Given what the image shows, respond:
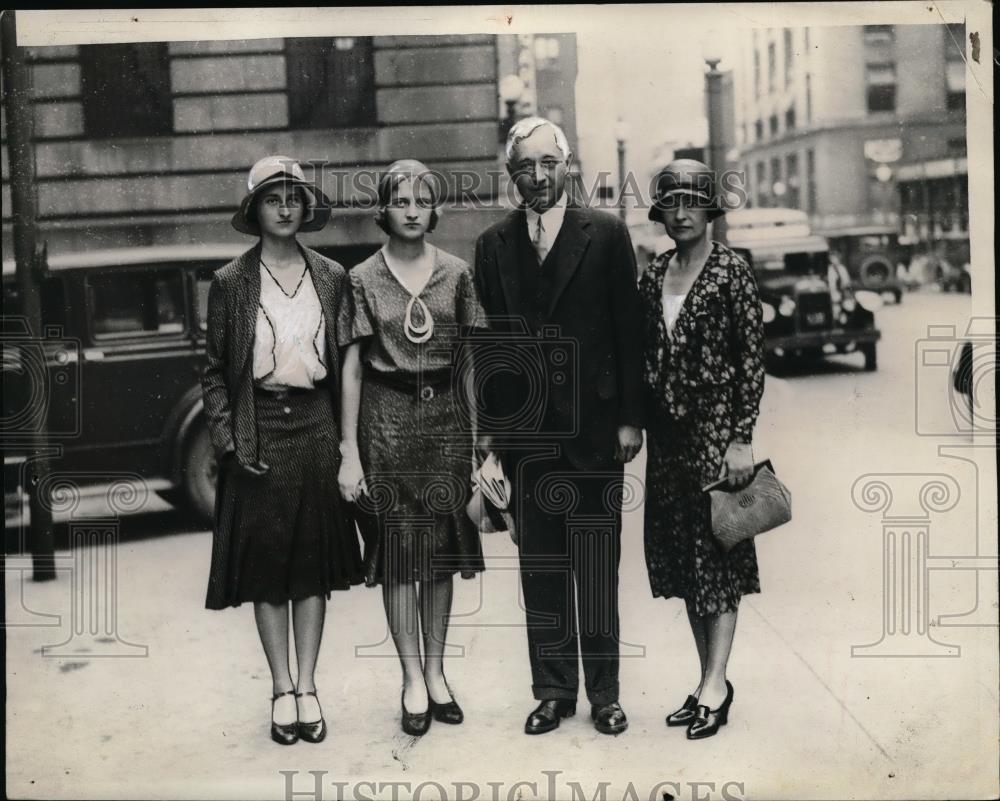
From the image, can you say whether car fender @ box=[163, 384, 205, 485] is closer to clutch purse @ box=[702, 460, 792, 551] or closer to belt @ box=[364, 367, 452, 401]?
belt @ box=[364, 367, 452, 401]

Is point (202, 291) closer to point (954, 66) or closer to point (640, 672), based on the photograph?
point (640, 672)

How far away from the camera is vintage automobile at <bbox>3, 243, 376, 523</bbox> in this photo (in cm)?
485

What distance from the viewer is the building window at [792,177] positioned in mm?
4723

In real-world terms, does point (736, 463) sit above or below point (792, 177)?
below

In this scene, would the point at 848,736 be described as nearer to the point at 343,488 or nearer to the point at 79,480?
the point at 343,488

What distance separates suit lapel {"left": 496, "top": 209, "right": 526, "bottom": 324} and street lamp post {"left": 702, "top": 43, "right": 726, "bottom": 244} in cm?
91

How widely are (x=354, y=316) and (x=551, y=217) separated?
87 centimetres

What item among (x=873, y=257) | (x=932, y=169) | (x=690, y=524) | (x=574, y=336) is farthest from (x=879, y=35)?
(x=690, y=524)

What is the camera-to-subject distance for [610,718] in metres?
4.59

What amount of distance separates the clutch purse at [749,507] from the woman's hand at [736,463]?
1.1 inches

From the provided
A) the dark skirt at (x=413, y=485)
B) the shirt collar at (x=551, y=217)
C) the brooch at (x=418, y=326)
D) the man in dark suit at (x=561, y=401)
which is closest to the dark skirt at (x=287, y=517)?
the dark skirt at (x=413, y=485)

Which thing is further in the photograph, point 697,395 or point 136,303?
point 136,303

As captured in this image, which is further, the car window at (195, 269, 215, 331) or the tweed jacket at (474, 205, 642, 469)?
the car window at (195, 269, 215, 331)

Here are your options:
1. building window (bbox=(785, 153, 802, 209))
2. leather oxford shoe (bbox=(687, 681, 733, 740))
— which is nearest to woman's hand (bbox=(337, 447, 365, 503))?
leather oxford shoe (bbox=(687, 681, 733, 740))
